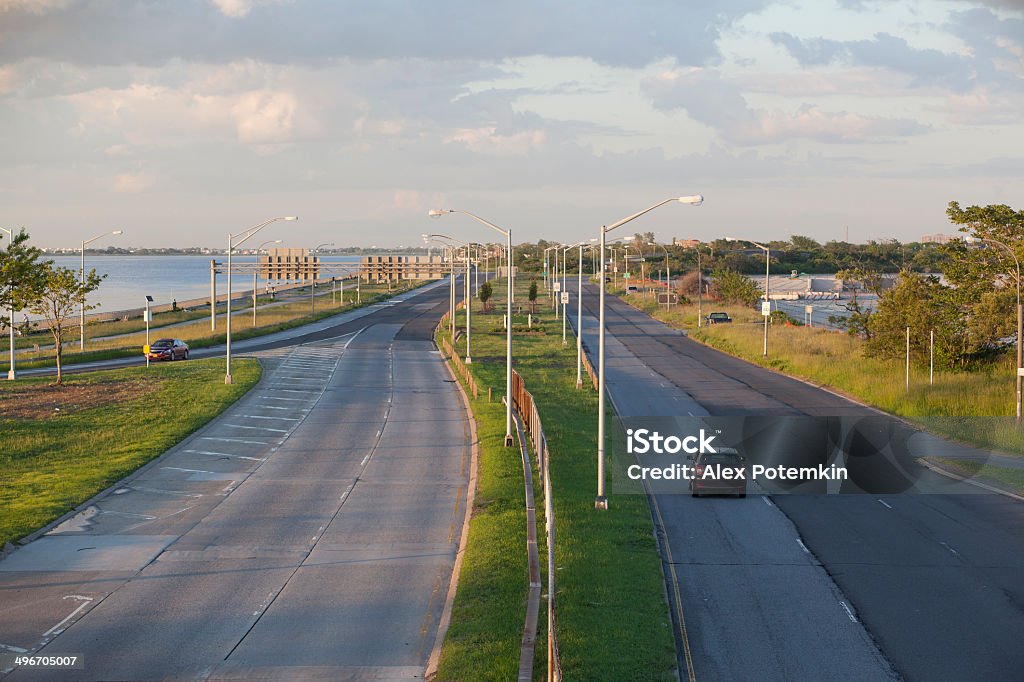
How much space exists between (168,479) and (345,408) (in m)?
14.5

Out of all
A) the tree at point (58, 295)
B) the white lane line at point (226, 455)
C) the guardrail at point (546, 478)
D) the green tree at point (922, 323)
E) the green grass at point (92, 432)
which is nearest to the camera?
Result: the guardrail at point (546, 478)

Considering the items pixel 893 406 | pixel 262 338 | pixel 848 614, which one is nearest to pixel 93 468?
pixel 848 614

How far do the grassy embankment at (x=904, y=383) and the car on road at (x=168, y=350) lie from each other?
3716 cm

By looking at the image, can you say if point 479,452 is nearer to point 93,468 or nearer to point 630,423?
point 630,423

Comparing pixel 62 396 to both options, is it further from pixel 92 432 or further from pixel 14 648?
pixel 14 648

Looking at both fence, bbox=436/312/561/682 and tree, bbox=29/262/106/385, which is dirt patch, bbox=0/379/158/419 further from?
fence, bbox=436/312/561/682

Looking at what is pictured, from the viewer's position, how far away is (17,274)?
140 feet

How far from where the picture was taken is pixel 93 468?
100 ft

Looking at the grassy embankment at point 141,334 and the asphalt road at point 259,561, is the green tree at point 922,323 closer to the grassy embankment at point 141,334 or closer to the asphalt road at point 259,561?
the asphalt road at point 259,561

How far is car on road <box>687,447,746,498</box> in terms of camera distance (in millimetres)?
27266

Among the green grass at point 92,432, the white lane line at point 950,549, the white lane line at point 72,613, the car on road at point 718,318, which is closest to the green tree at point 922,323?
the white lane line at point 950,549

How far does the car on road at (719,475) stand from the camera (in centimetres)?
2727

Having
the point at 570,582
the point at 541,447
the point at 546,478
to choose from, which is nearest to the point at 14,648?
the point at 570,582

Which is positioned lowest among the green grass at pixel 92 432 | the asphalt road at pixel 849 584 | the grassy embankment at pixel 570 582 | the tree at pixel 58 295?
the asphalt road at pixel 849 584
